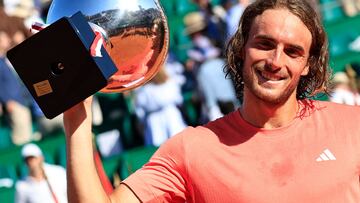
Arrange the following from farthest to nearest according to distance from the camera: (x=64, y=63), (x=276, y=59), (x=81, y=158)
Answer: (x=276, y=59) → (x=81, y=158) → (x=64, y=63)

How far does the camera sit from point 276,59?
3.18 metres

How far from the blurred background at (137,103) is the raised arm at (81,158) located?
20.0 feet

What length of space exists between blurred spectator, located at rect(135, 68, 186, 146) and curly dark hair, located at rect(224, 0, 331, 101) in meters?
5.74

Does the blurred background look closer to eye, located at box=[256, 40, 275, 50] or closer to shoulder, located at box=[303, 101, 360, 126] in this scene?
shoulder, located at box=[303, 101, 360, 126]

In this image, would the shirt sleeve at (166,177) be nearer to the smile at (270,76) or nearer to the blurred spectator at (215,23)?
the smile at (270,76)

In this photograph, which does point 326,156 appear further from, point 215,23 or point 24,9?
point 24,9

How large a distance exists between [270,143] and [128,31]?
67 centimetres

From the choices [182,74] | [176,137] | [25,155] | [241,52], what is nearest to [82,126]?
[176,137]

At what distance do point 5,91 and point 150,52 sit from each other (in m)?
6.44

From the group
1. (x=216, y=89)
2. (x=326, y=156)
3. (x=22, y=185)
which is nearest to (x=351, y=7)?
(x=216, y=89)

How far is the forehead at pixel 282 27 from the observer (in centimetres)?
323

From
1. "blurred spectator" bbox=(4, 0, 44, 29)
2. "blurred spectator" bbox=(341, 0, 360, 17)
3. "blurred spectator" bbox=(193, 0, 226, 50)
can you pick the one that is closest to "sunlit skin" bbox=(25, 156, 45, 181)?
"blurred spectator" bbox=(4, 0, 44, 29)

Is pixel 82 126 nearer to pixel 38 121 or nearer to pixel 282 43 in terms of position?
pixel 282 43

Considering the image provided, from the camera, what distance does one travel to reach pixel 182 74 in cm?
993
